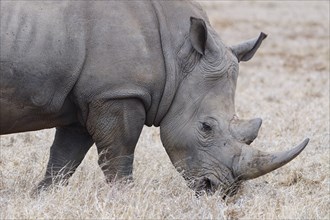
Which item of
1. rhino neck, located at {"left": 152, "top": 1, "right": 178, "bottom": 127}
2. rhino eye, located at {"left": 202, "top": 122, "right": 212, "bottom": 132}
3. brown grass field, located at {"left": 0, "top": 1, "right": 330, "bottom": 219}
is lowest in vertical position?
brown grass field, located at {"left": 0, "top": 1, "right": 330, "bottom": 219}

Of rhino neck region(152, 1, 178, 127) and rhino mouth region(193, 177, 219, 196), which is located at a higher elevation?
rhino neck region(152, 1, 178, 127)

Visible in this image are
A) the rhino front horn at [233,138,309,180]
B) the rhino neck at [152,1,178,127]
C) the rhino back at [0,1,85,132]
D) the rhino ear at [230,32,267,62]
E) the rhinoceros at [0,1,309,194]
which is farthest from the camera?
the rhino ear at [230,32,267,62]

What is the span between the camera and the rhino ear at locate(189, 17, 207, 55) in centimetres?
720

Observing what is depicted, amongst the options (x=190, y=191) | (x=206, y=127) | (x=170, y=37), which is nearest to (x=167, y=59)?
(x=170, y=37)

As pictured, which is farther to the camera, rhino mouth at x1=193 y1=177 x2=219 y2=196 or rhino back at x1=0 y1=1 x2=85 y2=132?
rhino mouth at x1=193 y1=177 x2=219 y2=196

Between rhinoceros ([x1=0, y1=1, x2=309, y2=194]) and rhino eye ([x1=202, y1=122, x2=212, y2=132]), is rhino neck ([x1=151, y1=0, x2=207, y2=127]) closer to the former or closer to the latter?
rhinoceros ([x1=0, y1=1, x2=309, y2=194])

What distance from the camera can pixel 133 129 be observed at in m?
7.15

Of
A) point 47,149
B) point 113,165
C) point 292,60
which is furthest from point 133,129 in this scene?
point 292,60

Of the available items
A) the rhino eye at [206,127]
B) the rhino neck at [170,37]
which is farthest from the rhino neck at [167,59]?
the rhino eye at [206,127]

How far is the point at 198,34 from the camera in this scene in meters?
7.27

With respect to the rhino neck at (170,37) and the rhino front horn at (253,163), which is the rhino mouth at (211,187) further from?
the rhino neck at (170,37)

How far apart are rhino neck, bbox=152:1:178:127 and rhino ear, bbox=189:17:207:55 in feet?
0.55

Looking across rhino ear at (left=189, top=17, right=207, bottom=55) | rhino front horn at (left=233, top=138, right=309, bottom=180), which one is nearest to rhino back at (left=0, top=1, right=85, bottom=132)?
rhino ear at (left=189, top=17, right=207, bottom=55)

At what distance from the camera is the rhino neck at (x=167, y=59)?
282 inches
